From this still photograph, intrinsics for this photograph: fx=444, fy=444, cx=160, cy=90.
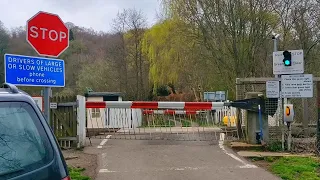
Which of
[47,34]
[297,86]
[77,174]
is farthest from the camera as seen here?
[297,86]

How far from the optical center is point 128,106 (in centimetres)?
1337

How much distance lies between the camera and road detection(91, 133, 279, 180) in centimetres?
826

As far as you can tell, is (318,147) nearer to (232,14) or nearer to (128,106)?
(128,106)

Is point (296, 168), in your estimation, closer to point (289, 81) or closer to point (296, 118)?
point (289, 81)

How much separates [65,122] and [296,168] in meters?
6.19

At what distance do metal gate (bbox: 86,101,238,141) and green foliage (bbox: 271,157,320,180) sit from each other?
4003 millimetres

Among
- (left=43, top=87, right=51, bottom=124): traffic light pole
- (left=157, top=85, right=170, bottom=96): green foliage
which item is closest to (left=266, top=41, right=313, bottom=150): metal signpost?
(left=43, top=87, right=51, bottom=124): traffic light pole

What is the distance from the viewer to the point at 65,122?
1199 centimetres

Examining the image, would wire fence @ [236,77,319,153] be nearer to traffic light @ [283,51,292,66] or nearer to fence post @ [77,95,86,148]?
traffic light @ [283,51,292,66]

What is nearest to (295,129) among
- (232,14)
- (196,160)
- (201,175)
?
(196,160)

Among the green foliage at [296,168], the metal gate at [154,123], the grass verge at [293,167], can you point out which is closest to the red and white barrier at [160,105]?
the metal gate at [154,123]

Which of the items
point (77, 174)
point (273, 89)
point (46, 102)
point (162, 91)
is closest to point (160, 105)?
point (273, 89)

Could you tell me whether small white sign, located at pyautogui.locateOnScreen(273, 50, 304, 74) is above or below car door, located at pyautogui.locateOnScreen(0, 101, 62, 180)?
above

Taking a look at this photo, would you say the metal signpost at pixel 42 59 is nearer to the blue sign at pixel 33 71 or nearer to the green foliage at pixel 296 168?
the blue sign at pixel 33 71
